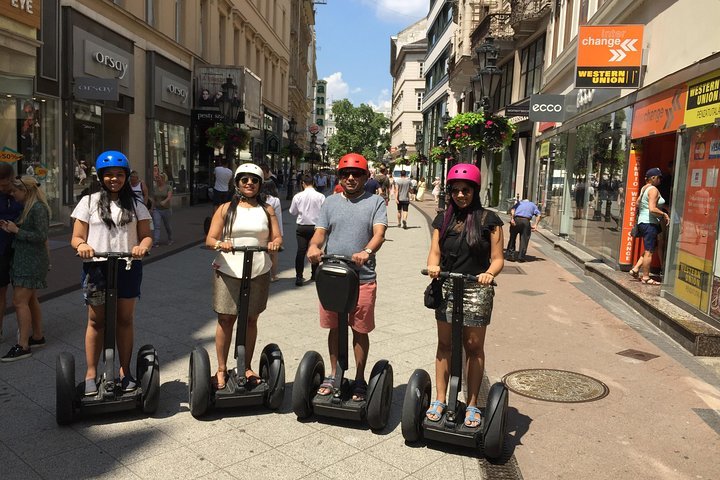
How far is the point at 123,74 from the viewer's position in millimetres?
17156

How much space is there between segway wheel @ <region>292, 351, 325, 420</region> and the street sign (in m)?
8.52

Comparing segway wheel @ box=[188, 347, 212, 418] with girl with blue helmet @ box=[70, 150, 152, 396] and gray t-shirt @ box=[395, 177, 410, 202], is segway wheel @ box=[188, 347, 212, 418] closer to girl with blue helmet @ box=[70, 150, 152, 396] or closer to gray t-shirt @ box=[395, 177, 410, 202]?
girl with blue helmet @ box=[70, 150, 152, 396]

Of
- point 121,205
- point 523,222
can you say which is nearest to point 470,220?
point 121,205

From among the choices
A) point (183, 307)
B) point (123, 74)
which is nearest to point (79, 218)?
point (183, 307)

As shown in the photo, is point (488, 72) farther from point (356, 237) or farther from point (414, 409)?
point (414, 409)

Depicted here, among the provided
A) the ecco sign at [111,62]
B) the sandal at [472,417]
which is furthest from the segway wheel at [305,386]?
the ecco sign at [111,62]

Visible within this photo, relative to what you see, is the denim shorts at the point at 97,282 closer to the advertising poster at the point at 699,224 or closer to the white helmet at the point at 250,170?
the white helmet at the point at 250,170

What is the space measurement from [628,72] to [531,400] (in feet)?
24.9

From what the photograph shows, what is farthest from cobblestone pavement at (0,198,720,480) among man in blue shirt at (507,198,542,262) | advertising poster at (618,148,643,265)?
man in blue shirt at (507,198,542,262)

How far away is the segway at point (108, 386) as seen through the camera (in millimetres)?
3967

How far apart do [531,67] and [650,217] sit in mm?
16067

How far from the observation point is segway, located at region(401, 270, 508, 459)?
3725 mm

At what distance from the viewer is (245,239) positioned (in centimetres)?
435

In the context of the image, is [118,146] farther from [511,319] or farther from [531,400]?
[531,400]
